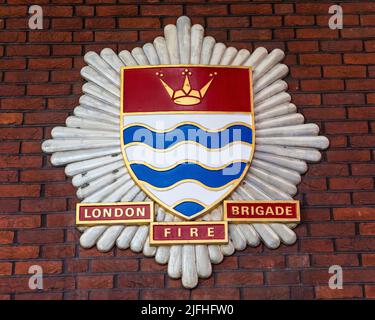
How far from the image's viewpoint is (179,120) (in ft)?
10.2

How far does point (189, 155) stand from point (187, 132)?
0.11 meters

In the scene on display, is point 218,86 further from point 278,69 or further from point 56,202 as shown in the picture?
point 56,202

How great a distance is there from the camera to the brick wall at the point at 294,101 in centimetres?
293

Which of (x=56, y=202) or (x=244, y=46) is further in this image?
(x=244, y=46)

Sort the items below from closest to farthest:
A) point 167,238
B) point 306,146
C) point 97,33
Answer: point 167,238, point 306,146, point 97,33

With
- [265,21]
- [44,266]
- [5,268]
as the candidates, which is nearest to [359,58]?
[265,21]

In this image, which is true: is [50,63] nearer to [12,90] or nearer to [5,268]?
[12,90]

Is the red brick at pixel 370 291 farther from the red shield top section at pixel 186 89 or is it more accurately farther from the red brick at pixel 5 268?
the red brick at pixel 5 268

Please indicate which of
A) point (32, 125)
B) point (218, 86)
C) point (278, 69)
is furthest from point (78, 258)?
point (278, 69)

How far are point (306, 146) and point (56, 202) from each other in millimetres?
1118

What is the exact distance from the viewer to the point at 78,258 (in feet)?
9.72

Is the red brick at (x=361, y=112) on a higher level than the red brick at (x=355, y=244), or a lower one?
higher

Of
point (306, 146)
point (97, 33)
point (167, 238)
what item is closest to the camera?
point (167, 238)

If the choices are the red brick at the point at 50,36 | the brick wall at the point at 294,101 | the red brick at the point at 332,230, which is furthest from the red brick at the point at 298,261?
the red brick at the point at 50,36
